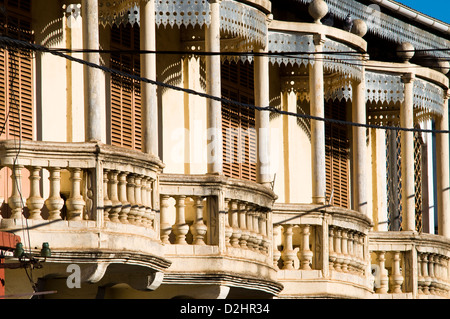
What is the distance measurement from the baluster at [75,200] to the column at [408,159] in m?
8.15

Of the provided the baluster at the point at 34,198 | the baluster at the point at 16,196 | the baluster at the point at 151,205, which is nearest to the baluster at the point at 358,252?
the baluster at the point at 151,205

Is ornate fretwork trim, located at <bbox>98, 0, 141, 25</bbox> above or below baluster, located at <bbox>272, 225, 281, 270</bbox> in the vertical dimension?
above

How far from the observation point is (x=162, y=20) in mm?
18203

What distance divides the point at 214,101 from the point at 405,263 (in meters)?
5.98

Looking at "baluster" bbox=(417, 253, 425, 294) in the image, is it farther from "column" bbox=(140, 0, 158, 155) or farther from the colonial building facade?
"column" bbox=(140, 0, 158, 155)

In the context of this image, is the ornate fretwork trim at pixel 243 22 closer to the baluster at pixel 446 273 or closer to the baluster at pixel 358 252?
the baluster at pixel 358 252

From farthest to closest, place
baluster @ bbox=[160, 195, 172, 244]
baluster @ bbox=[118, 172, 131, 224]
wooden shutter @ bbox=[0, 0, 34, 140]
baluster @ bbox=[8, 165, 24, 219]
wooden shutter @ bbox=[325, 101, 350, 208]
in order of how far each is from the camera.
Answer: wooden shutter @ bbox=[325, 101, 350, 208] → baluster @ bbox=[160, 195, 172, 244] → wooden shutter @ bbox=[0, 0, 34, 140] → baluster @ bbox=[118, 172, 131, 224] → baluster @ bbox=[8, 165, 24, 219]

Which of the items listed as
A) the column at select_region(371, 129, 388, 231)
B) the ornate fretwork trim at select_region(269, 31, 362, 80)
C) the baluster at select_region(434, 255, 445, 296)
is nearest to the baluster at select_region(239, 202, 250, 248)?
the ornate fretwork trim at select_region(269, 31, 362, 80)

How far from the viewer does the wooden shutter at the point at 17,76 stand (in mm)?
17219

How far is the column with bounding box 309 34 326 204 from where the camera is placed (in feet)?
67.4

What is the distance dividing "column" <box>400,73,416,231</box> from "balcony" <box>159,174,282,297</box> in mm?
4794

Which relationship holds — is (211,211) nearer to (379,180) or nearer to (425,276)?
(425,276)
